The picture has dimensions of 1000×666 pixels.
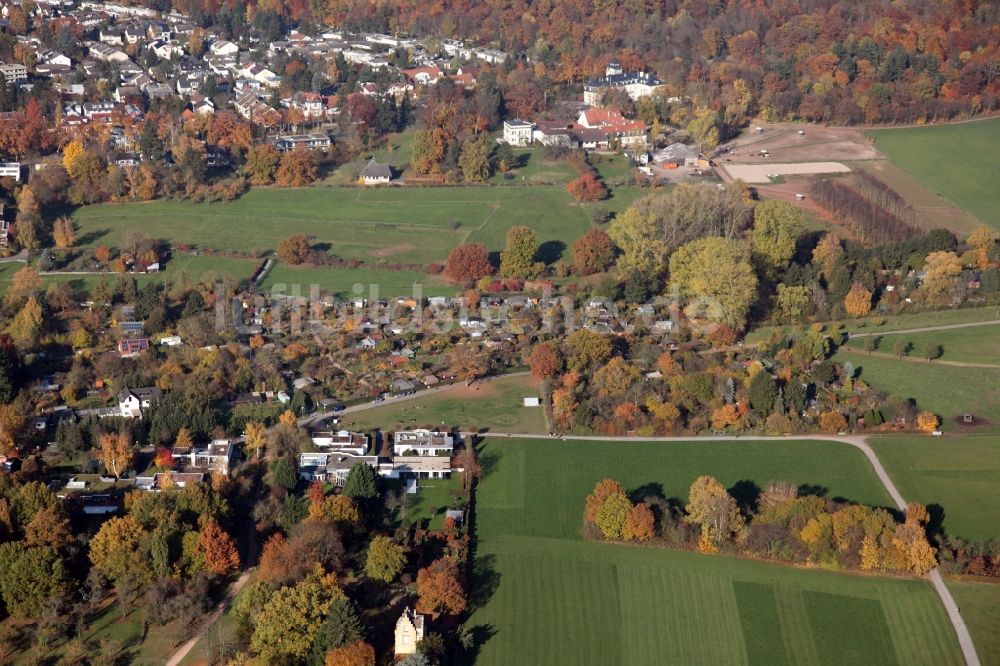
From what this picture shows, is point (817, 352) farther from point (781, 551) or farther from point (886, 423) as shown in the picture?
point (781, 551)

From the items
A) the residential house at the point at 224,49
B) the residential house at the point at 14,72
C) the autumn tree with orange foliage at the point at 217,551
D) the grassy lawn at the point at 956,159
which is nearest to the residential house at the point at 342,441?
the autumn tree with orange foliage at the point at 217,551

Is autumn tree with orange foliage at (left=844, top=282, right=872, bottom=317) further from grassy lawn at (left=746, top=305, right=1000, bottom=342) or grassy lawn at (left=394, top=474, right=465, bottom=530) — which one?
grassy lawn at (left=394, top=474, right=465, bottom=530)

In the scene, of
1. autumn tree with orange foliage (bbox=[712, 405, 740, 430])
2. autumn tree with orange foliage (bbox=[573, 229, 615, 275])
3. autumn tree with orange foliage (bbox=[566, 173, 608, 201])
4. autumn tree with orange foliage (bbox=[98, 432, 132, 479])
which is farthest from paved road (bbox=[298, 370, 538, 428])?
autumn tree with orange foliage (bbox=[566, 173, 608, 201])

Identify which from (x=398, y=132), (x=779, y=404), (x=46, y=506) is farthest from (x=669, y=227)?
(x=46, y=506)

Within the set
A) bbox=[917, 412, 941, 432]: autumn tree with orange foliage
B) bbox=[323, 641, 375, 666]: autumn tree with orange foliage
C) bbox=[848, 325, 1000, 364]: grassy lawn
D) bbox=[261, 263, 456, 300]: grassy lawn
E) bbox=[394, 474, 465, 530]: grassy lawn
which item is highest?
bbox=[261, 263, 456, 300]: grassy lawn

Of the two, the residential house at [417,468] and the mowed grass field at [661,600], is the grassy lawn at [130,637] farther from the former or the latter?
the residential house at [417,468]

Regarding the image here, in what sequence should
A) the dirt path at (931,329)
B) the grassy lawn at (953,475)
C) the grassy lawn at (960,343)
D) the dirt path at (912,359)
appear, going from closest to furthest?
the grassy lawn at (953,475) < the dirt path at (912,359) < the grassy lawn at (960,343) < the dirt path at (931,329)
